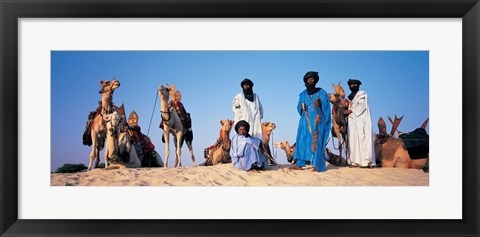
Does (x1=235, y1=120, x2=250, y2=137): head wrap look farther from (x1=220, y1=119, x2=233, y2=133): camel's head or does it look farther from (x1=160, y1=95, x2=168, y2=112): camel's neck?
(x1=160, y1=95, x2=168, y2=112): camel's neck

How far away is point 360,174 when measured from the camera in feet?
18.9

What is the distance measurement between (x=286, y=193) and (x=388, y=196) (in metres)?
1.11

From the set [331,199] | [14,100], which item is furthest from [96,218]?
[331,199]

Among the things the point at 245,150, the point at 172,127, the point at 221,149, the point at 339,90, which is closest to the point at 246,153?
the point at 245,150

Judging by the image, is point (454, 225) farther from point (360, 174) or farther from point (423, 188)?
point (360, 174)

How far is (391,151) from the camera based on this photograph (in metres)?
6.11

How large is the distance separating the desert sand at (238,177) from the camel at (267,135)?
0.82 feet

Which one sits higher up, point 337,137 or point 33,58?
point 33,58

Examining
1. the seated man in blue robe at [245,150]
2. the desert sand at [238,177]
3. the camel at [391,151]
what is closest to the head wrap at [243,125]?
the seated man in blue robe at [245,150]

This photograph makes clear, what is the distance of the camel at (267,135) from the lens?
592 centimetres

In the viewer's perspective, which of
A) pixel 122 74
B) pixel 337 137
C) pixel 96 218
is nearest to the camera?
pixel 96 218

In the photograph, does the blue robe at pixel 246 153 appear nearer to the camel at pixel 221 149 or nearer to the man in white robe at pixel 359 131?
the camel at pixel 221 149

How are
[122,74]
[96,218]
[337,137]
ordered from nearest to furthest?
[96,218] < [122,74] < [337,137]

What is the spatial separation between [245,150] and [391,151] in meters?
1.85
